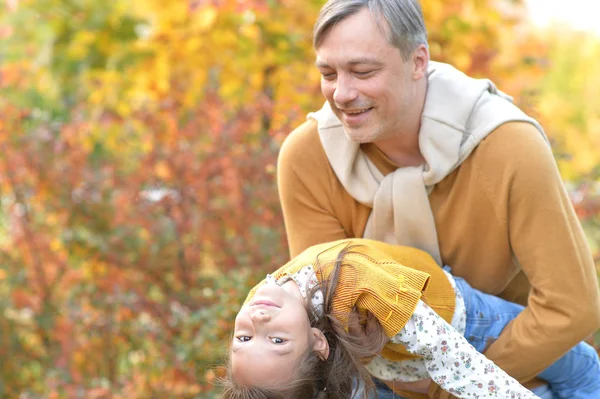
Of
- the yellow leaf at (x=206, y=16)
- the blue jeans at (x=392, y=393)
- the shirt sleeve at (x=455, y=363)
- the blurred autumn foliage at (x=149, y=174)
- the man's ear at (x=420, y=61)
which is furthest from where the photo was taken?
the yellow leaf at (x=206, y=16)

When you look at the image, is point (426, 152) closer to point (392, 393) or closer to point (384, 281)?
point (384, 281)

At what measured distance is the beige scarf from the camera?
269 centimetres

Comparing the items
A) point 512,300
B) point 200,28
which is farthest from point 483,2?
point 512,300

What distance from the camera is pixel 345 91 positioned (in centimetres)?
262

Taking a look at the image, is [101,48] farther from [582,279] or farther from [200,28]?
[582,279]

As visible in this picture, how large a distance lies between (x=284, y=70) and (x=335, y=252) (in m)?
2.57

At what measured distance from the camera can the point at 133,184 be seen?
15.1 ft

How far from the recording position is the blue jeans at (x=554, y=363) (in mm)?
2768

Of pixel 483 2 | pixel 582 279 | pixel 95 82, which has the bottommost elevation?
pixel 582 279

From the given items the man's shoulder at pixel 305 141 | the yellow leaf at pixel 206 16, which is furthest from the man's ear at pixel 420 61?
the yellow leaf at pixel 206 16

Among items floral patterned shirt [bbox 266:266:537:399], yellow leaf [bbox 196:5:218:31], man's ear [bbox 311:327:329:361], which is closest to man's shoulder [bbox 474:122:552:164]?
floral patterned shirt [bbox 266:266:537:399]

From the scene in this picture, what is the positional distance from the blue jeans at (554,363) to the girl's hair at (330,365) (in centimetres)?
37

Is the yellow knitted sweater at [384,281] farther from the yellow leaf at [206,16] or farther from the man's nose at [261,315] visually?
the yellow leaf at [206,16]

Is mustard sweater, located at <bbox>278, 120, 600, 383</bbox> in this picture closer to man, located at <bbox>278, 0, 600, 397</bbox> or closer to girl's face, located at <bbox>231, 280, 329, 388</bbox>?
man, located at <bbox>278, 0, 600, 397</bbox>
